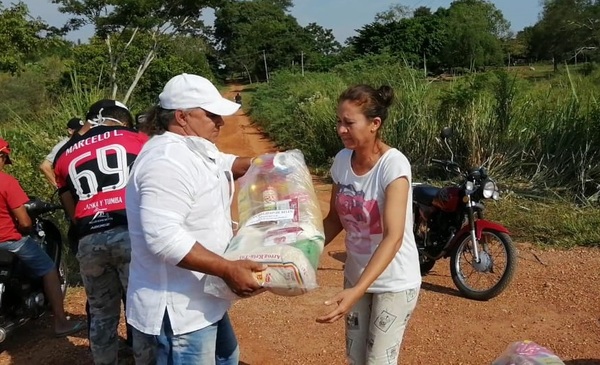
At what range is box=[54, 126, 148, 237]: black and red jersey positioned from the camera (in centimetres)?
329

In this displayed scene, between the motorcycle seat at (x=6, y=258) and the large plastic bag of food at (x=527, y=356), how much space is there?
324 centimetres

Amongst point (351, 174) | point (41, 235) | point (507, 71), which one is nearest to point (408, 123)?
point (507, 71)

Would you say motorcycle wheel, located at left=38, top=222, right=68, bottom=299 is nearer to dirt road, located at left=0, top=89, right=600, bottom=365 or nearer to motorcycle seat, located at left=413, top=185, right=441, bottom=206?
dirt road, located at left=0, top=89, right=600, bottom=365

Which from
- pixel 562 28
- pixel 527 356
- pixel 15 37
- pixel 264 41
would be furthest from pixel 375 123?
pixel 264 41

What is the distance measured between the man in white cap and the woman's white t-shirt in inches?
21.1

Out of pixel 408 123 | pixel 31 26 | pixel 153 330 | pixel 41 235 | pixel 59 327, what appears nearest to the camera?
pixel 153 330

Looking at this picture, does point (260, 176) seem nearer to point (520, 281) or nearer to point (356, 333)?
point (356, 333)

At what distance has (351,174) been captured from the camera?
2.55 m

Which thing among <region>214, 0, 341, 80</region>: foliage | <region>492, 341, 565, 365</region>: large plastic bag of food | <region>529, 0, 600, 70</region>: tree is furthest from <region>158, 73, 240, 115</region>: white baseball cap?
<region>529, 0, 600, 70</region>: tree

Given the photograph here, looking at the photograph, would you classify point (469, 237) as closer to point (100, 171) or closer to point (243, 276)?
point (100, 171)

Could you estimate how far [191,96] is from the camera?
214 centimetres

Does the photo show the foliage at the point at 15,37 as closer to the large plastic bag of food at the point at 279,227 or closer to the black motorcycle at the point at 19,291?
the black motorcycle at the point at 19,291

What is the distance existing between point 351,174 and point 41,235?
10.1ft

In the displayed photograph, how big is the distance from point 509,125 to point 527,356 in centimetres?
636
